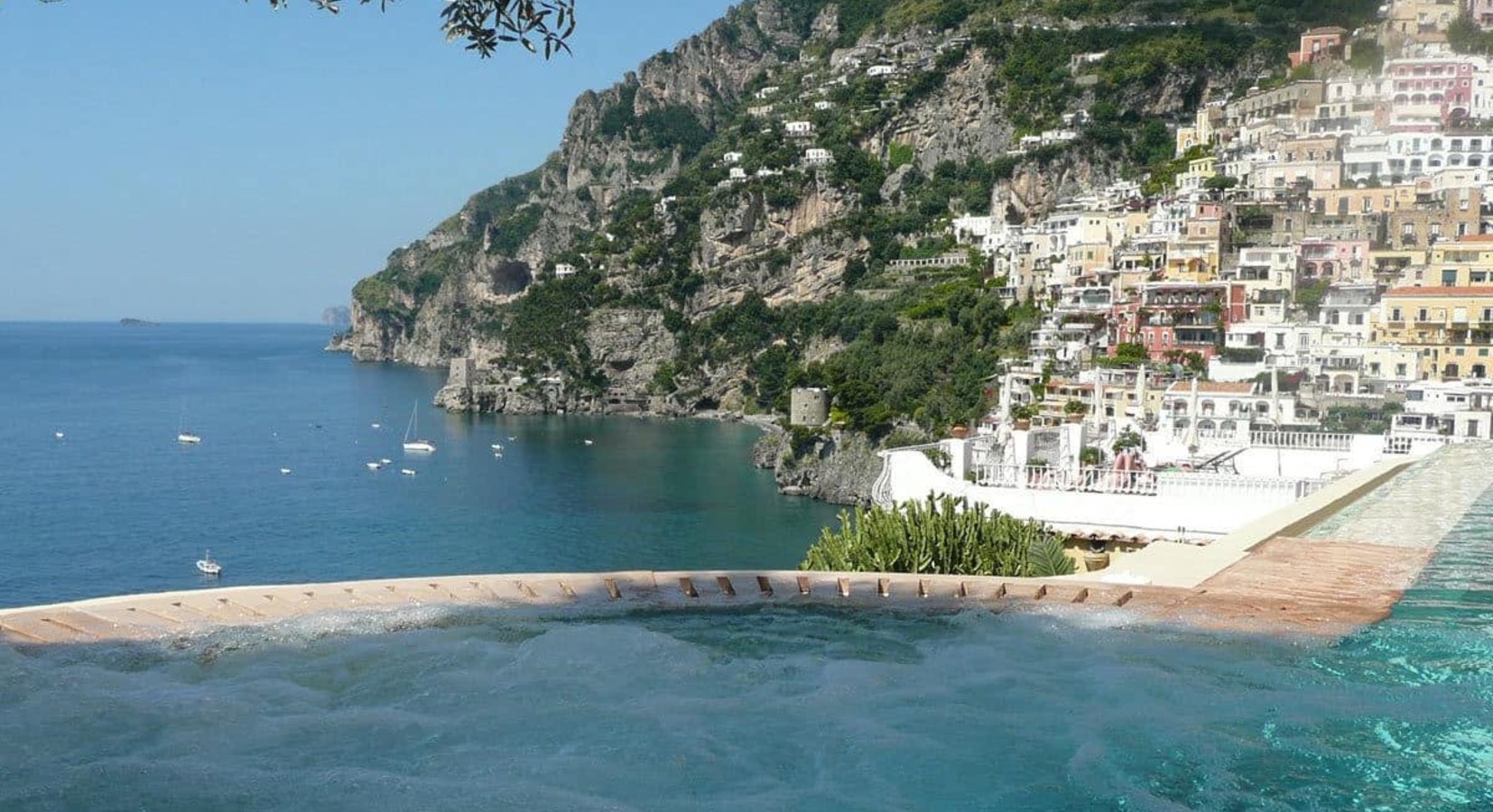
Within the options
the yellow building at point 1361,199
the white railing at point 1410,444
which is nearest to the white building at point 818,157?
the yellow building at point 1361,199

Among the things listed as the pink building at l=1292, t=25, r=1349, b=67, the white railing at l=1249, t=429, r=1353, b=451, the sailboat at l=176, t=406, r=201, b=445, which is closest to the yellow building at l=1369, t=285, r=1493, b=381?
the white railing at l=1249, t=429, r=1353, b=451

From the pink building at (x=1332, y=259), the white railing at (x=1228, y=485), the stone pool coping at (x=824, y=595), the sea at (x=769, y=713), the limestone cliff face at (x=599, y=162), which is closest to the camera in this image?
the sea at (x=769, y=713)

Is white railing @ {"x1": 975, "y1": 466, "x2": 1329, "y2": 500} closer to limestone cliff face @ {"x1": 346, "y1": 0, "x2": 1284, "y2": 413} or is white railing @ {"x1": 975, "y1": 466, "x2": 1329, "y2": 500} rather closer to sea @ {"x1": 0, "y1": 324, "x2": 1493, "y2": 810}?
sea @ {"x1": 0, "y1": 324, "x2": 1493, "y2": 810}

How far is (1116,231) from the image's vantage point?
64000 millimetres

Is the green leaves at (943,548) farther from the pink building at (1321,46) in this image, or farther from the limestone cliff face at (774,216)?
the pink building at (1321,46)

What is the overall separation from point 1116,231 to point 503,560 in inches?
1406

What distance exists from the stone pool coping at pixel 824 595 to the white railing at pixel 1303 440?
15534 mm

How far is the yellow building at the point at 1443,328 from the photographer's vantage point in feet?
132

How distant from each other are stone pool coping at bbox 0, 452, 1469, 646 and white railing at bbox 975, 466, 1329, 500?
1042 cm

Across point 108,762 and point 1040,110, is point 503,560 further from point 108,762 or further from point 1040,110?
point 1040,110

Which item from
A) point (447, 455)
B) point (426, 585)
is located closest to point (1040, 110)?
→ point (447, 455)

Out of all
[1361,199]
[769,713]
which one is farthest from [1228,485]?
[1361,199]

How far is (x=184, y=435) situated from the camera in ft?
232

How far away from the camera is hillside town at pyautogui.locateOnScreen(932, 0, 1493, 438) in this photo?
3869 cm
